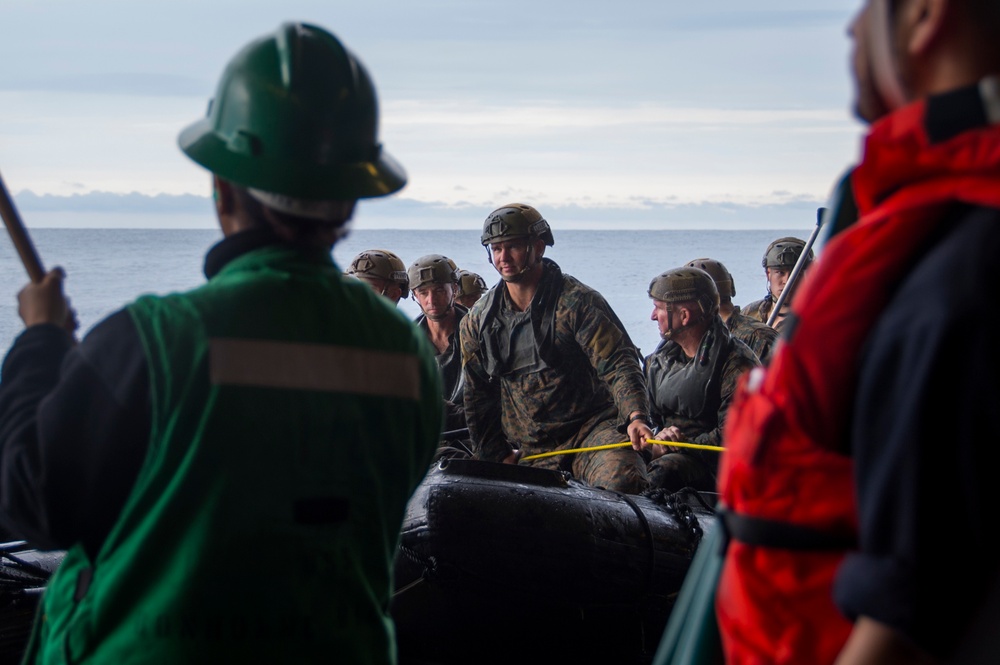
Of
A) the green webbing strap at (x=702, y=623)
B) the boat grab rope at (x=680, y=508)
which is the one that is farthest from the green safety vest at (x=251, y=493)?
the boat grab rope at (x=680, y=508)

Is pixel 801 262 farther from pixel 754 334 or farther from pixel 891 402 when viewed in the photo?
pixel 891 402

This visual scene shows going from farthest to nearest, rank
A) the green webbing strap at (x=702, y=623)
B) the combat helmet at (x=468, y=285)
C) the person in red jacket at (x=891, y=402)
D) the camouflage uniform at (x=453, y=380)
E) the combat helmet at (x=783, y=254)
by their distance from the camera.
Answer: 1. the combat helmet at (x=783, y=254)
2. the combat helmet at (x=468, y=285)
3. the camouflage uniform at (x=453, y=380)
4. the green webbing strap at (x=702, y=623)
5. the person in red jacket at (x=891, y=402)

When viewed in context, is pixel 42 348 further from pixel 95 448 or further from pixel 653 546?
pixel 653 546

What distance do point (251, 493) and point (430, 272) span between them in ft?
19.3

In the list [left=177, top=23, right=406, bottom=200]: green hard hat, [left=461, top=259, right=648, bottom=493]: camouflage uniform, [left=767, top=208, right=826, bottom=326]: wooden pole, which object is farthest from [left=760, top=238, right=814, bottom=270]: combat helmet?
[left=177, top=23, right=406, bottom=200]: green hard hat

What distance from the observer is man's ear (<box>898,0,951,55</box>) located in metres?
0.93

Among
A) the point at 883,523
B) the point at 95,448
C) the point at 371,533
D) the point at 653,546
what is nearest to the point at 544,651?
the point at 653,546

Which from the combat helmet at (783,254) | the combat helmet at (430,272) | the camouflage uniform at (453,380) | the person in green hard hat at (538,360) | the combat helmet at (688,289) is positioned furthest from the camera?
the combat helmet at (783,254)

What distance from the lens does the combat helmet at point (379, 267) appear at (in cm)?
717

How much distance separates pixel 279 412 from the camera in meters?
1.33

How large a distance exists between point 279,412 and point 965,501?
31.5 inches

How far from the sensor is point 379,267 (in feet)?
23.6

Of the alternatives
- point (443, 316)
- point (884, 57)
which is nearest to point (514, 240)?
point (443, 316)

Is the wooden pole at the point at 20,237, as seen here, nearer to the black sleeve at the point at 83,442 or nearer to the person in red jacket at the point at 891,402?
the black sleeve at the point at 83,442
